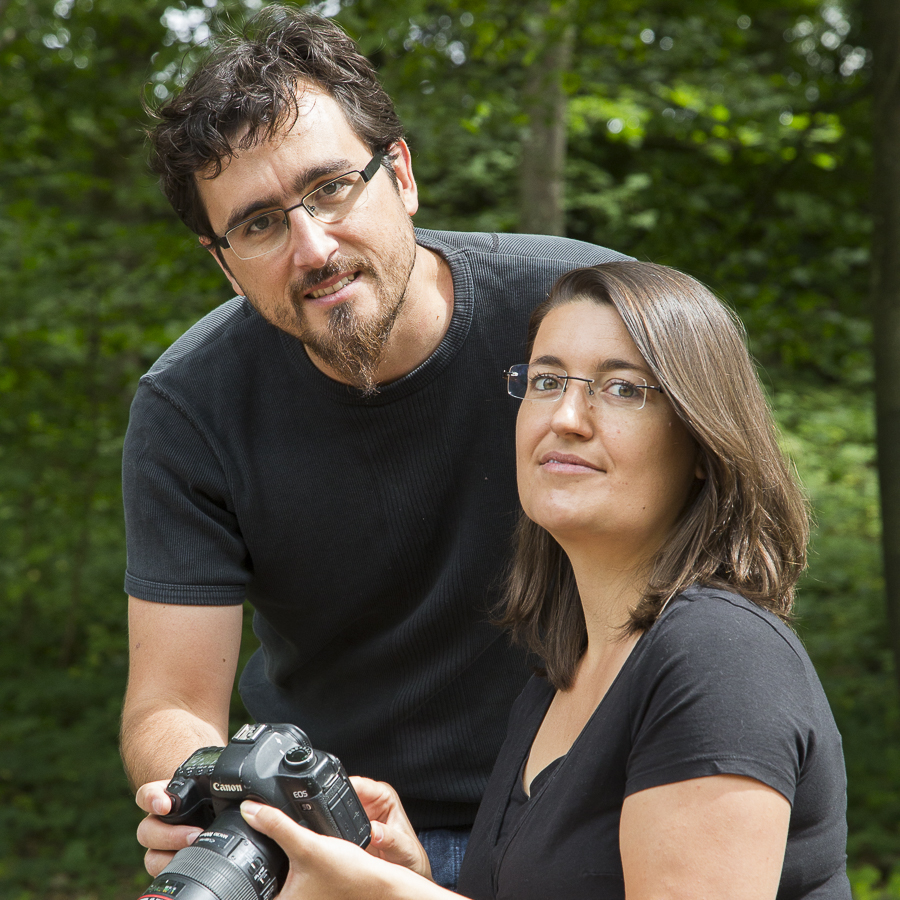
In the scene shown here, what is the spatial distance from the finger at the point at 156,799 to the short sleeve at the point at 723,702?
793 mm

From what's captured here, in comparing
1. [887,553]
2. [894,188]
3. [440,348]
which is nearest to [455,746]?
[440,348]

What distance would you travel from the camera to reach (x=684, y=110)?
716cm

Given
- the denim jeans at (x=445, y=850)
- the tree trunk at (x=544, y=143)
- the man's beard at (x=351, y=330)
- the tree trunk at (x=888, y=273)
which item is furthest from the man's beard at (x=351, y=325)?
the tree trunk at (x=544, y=143)

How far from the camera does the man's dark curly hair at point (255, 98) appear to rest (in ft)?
6.93

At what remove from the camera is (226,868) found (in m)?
1.50

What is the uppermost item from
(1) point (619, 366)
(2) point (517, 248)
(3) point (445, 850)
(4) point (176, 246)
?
(2) point (517, 248)

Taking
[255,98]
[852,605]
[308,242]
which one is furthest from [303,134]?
[852,605]

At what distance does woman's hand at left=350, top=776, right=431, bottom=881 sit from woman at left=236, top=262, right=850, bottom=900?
3 centimetres

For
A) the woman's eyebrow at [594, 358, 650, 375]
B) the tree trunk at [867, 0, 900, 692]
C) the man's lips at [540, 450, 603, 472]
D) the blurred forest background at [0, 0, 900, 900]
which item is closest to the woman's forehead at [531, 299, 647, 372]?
the woman's eyebrow at [594, 358, 650, 375]

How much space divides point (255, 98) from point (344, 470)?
2.68 feet

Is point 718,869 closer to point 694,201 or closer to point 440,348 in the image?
point 440,348

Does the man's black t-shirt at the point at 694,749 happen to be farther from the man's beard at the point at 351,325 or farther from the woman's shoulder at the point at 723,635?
the man's beard at the point at 351,325

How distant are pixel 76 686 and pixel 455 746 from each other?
486 centimetres

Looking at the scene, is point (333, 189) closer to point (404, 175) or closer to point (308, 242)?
point (308, 242)
